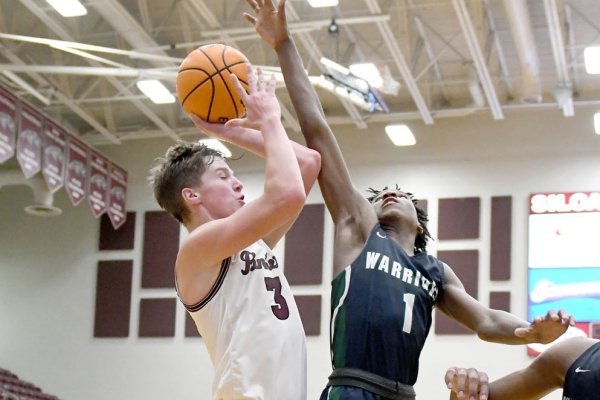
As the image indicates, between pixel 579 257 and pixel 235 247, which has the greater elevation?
pixel 579 257

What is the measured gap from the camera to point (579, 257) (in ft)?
55.3

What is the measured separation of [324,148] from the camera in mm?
4809

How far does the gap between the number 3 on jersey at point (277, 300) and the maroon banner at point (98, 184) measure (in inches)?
575

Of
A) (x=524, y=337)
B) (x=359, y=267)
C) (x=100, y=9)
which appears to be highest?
(x=100, y=9)

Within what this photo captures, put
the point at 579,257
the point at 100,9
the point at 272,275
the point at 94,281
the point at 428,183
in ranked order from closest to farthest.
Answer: the point at 272,275 < the point at 100,9 < the point at 579,257 < the point at 428,183 < the point at 94,281

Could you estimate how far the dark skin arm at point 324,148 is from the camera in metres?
4.68

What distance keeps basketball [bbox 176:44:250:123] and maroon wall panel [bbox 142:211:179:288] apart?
1457 cm

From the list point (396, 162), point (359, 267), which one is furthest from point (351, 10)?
point (359, 267)

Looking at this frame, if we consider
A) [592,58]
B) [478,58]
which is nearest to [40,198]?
[478,58]

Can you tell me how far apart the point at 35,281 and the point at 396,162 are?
301 inches

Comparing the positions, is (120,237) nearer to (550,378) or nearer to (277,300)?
(277,300)

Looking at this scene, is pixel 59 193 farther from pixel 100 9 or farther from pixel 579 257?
pixel 579 257

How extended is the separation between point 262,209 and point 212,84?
1.05m

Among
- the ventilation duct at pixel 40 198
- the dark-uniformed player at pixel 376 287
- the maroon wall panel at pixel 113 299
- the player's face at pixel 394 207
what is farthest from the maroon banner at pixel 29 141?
the player's face at pixel 394 207
